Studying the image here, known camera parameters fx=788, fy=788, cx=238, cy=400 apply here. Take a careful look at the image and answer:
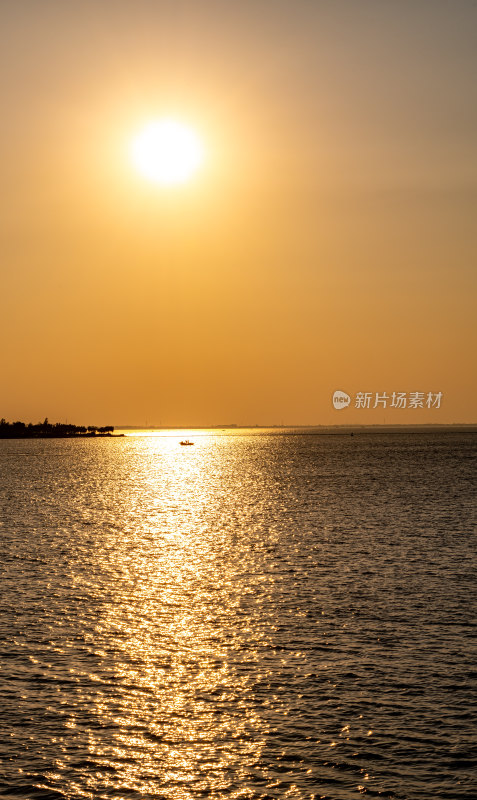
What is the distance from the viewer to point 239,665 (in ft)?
103

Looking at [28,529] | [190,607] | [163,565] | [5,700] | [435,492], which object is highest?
[435,492]

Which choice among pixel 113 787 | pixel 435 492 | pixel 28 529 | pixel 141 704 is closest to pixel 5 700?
pixel 141 704

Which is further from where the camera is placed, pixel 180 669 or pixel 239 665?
pixel 239 665

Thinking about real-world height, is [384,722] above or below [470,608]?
below

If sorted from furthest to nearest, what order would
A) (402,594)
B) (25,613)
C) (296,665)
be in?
(402,594) → (25,613) → (296,665)

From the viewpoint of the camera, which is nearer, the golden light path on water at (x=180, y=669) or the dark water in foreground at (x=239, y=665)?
the dark water in foreground at (x=239, y=665)

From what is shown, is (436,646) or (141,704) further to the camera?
(436,646)

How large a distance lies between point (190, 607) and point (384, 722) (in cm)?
1830

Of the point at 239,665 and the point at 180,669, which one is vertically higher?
the point at 239,665

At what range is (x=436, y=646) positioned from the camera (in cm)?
3388

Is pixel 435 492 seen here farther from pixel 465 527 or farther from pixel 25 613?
pixel 25 613

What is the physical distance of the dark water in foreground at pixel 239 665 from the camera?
2194cm

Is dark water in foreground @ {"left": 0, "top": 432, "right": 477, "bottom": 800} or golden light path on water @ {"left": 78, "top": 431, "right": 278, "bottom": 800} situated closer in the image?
dark water in foreground @ {"left": 0, "top": 432, "right": 477, "bottom": 800}

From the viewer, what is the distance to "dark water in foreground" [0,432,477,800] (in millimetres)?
21938
